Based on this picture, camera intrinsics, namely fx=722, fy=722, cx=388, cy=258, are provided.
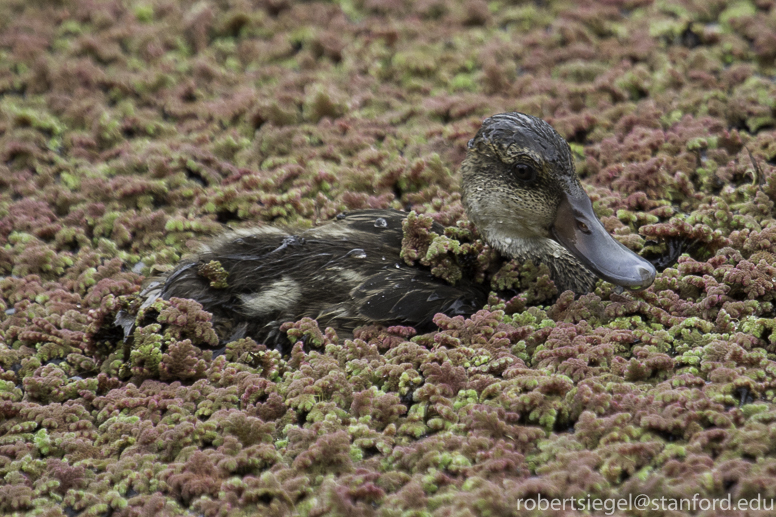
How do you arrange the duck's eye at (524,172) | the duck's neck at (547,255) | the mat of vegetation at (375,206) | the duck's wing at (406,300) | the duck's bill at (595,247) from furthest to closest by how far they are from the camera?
the duck's neck at (547,255), the duck's eye at (524,172), the duck's wing at (406,300), the duck's bill at (595,247), the mat of vegetation at (375,206)

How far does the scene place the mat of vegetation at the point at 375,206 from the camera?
9.88 feet

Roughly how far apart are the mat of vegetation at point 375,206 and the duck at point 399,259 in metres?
0.16

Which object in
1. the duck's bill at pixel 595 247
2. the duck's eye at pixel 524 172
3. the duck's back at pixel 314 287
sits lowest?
the duck's back at pixel 314 287

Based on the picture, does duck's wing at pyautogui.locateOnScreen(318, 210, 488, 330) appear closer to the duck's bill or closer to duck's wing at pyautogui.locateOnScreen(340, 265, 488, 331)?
duck's wing at pyautogui.locateOnScreen(340, 265, 488, 331)

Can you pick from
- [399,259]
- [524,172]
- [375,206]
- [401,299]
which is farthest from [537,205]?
[375,206]

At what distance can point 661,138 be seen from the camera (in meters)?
5.41

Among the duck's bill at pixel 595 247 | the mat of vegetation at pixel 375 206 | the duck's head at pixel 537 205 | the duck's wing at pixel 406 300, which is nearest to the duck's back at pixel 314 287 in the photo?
the duck's wing at pixel 406 300

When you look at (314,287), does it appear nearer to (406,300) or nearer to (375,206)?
(406,300)

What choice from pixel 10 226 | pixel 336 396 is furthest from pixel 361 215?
pixel 10 226

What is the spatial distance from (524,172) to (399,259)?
0.88 meters

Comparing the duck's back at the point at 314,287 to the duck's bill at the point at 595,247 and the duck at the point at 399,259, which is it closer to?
the duck at the point at 399,259

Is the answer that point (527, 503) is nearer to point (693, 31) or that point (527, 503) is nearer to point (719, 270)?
point (719, 270)

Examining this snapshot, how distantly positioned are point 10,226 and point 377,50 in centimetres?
371

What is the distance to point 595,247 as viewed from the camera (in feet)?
13.1
